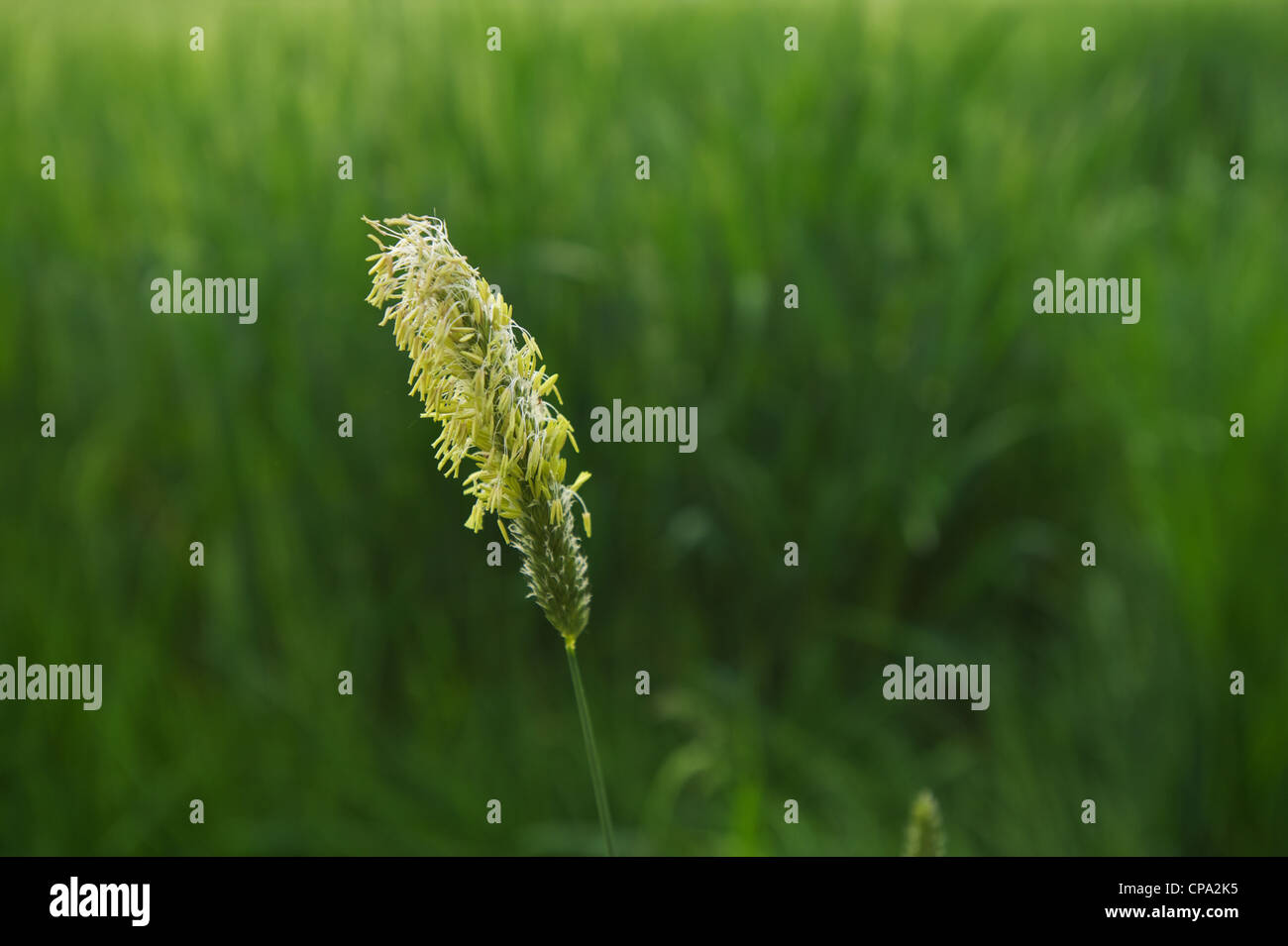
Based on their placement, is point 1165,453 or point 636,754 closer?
point 1165,453

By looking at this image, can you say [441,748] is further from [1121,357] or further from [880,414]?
[1121,357]

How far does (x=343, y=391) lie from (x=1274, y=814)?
190cm

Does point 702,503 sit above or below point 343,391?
below

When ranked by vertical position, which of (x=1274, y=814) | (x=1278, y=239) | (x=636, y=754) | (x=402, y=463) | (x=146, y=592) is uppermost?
(x=1278, y=239)

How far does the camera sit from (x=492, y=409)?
690mm

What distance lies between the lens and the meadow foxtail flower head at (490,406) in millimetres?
688

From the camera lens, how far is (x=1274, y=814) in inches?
72.4

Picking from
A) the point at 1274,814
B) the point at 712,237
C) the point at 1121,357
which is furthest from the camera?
the point at 712,237

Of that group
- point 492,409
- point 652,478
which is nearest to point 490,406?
point 492,409

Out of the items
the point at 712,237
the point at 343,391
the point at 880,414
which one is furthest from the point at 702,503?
the point at 343,391

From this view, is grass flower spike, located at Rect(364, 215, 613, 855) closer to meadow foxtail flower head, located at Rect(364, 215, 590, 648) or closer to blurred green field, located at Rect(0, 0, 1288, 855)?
meadow foxtail flower head, located at Rect(364, 215, 590, 648)

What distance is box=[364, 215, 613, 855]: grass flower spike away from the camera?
69 centimetres

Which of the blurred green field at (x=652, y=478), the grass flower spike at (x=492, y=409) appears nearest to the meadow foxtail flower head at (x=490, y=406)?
the grass flower spike at (x=492, y=409)

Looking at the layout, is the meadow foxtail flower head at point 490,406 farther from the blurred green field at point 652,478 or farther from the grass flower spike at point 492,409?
the blurred green field at point 652,478
